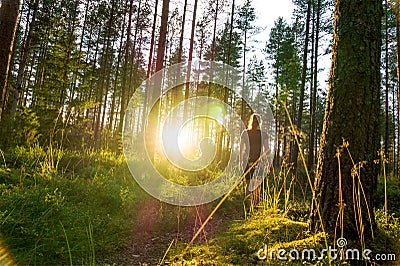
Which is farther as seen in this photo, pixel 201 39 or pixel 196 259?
pixel 201 39

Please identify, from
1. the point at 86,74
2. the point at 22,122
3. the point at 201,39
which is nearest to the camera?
the point at 22,122

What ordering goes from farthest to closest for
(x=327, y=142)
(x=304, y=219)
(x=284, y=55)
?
1. (x=284, y=55)
2. (x=304, y=219)
3. (x=327, y=142)

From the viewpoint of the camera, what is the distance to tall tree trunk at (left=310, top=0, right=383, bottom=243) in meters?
3.17

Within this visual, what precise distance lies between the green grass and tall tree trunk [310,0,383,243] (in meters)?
2.65

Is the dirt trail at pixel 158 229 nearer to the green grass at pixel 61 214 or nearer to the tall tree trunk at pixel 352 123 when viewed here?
the green grass at pixel 61 214

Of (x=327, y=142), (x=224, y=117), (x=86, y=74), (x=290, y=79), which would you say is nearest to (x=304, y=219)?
(x=327, y=142)

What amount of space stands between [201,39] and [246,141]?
68.5 ft

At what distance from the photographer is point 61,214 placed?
4.12 m

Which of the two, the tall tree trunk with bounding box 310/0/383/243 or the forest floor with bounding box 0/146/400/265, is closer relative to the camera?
the forest floor with bounding box 0/146/400/265

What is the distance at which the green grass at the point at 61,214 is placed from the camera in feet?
9.78

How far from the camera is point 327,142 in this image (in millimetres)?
3449

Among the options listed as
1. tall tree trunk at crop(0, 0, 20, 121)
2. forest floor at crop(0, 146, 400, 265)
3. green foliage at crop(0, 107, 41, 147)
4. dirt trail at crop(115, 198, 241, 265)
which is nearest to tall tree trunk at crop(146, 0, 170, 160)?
forest floor at crop(0, 146, 400, 265)

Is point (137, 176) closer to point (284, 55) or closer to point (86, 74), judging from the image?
point (86, 74)

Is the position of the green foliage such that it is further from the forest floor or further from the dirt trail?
the dirt trail
